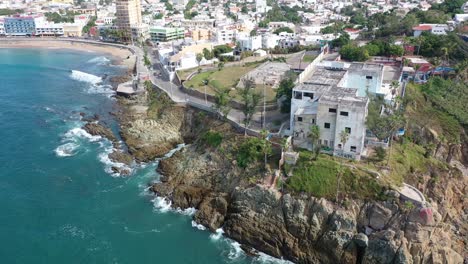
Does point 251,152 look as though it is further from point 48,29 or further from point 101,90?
point 48,29

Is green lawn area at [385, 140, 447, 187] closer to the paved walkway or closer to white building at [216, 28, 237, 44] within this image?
the paved walkway

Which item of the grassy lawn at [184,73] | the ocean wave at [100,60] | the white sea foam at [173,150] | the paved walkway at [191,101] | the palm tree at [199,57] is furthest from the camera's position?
the ocean wave at [100,60]

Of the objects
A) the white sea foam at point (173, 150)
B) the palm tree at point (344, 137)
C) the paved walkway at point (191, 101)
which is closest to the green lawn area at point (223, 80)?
the paved walkway at point (191, 101)

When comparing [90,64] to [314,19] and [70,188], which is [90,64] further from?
[314,19]

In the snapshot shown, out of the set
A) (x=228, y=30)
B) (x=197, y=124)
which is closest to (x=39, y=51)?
(x=228, y=30)

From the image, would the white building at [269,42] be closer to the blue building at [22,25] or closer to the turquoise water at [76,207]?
the turquoise water at [76,207]

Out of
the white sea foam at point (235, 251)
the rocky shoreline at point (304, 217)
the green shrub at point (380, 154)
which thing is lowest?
the white sea foam at point (235, 251)
